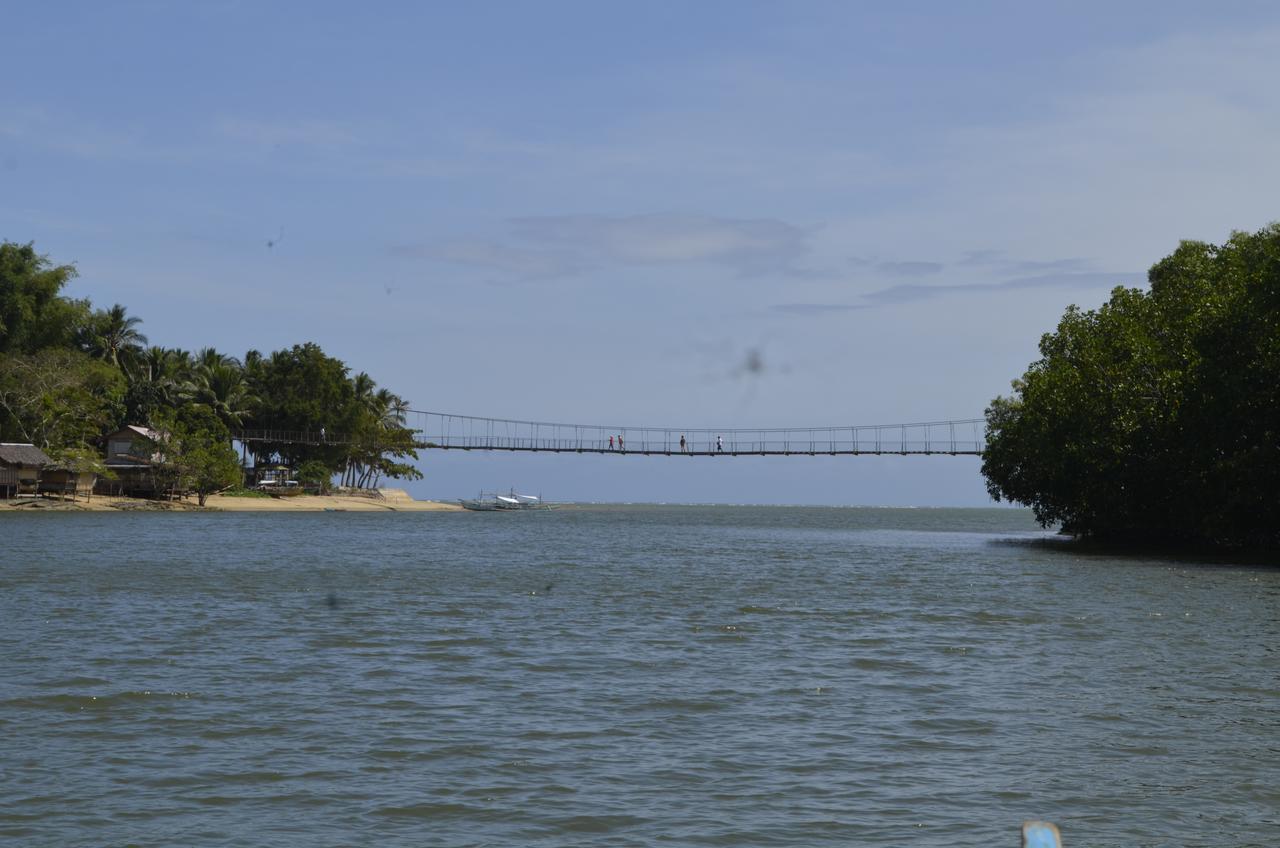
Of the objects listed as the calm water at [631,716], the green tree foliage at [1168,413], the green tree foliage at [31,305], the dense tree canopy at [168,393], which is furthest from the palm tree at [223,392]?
the calm water at [631,716]

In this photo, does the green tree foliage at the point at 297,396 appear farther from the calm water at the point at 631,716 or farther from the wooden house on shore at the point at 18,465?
the calm water at the point at 631,716

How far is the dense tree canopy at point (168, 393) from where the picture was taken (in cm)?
7838

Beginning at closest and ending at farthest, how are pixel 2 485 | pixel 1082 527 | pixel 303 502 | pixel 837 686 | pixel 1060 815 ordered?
1. pixel 1060 815
2. pixel 837 686
3. pixel 1082 527
4. pixel 2 485
5. pixel 303 502

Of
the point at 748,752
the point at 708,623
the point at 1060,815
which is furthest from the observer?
the point at 708,623

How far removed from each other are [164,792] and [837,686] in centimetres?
905

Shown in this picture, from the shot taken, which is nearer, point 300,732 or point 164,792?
point 164,792

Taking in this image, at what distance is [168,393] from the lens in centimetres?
9488

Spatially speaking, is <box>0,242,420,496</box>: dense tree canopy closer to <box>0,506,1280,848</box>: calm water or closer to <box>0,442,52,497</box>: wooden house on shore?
<box>0,442,52,497</box>: wooden house on shore

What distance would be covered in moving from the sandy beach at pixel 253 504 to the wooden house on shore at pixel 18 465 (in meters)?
1.12

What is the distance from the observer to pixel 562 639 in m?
22.0

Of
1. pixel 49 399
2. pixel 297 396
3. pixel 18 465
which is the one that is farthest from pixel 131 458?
pixel 297 396

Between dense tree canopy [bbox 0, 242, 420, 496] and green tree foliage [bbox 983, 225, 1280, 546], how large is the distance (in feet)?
183

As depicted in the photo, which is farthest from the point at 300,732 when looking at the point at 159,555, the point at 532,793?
the point at 159,555

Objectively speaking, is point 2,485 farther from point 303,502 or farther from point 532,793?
point 532,793
